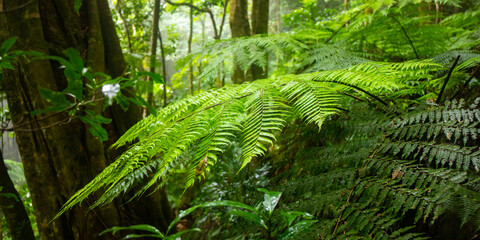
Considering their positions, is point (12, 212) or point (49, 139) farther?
point (12, 212)

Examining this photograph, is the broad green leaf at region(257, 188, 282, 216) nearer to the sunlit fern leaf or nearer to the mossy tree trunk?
the sunlit fern leaf

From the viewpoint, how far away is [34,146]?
1.99 m

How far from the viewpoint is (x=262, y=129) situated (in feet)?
2.66

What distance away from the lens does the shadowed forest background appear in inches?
33.4

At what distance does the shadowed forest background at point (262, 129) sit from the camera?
85 cm

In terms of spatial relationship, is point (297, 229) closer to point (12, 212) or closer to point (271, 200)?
point (271, 200)

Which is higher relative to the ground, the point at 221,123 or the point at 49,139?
the point at 221,123

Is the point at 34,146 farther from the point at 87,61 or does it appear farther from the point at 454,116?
the point at 454,116

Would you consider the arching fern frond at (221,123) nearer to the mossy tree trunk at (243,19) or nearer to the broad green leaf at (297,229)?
the broad green leaf at (297,229)

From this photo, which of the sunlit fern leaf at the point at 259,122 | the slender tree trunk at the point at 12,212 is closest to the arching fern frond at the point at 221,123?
the sunlit fern leaf at the point at 259,122

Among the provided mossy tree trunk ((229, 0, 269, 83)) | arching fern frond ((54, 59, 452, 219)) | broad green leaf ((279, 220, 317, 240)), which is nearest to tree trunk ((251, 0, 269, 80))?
mossy tree trunk ((229, 0, 269, 83))

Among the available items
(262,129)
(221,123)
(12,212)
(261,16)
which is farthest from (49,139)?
(261,16)

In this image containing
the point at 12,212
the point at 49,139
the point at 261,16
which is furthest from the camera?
the point at 261,16

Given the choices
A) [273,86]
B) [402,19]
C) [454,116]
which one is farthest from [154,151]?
[402,19]
